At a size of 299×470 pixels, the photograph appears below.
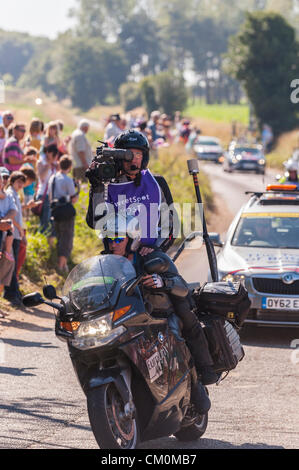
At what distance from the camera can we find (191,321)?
21.4ft

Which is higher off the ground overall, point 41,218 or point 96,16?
point 96,16

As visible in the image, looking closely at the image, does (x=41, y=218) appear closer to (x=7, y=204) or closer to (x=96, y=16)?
(x=7, y=204)

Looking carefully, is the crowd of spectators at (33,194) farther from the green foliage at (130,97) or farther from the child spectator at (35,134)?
the green foliage at (130,97)

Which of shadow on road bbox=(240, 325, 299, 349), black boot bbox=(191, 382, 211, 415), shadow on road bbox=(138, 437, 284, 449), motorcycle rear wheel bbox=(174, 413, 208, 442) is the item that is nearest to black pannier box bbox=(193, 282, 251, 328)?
black boot bbox=(191, 382, 211, 415)

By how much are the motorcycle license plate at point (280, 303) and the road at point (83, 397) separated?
42 centimetres

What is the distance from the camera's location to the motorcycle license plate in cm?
1112

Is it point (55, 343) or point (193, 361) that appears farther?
point (55, 343)

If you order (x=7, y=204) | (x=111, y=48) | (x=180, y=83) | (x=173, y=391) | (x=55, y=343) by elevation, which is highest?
(x=111, y=48)

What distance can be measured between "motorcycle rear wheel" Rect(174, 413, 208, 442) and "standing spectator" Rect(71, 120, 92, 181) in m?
11.3

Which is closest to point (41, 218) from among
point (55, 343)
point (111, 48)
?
point (55, 343)

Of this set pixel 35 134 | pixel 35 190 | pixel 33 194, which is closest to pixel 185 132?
pixel 35 134

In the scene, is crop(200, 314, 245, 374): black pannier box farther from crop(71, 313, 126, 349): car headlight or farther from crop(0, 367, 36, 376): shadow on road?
crop(0, 367, 36, 376): shadow on road

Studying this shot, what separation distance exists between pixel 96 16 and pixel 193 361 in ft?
543

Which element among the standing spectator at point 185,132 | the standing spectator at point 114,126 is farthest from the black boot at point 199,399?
the standing spectator at point 185,132
